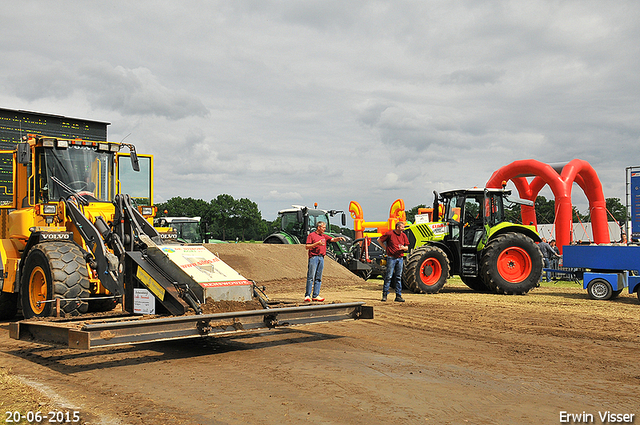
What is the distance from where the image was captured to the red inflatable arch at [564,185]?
68.4 ft

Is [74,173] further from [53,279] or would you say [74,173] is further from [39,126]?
[39,126]

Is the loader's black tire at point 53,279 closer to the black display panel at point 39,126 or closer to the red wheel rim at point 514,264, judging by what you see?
the black display panel at point 39,126

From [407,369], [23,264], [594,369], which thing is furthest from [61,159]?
[594,369]

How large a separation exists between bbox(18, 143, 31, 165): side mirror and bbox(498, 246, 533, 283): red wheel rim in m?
11.3

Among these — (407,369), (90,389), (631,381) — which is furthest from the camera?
(407,369)

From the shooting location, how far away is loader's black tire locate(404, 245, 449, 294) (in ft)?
46.9

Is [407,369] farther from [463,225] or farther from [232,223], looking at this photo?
[232,223]

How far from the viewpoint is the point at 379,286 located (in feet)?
57.0

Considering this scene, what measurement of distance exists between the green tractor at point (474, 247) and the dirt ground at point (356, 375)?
476cm

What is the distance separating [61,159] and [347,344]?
549 cm

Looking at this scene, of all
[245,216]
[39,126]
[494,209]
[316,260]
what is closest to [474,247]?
[494,209]

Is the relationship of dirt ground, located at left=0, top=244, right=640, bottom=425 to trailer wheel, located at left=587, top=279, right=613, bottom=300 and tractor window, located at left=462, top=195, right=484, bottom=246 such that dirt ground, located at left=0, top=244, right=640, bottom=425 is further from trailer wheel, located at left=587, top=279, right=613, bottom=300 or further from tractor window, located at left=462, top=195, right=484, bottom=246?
tractor window, located at left=462, top=195, right=484, bottom=246

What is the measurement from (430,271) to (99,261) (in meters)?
9.21

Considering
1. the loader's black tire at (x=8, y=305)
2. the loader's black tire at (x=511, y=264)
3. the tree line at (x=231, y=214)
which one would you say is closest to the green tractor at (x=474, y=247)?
the loader's black tire at (x=511, y=264)
